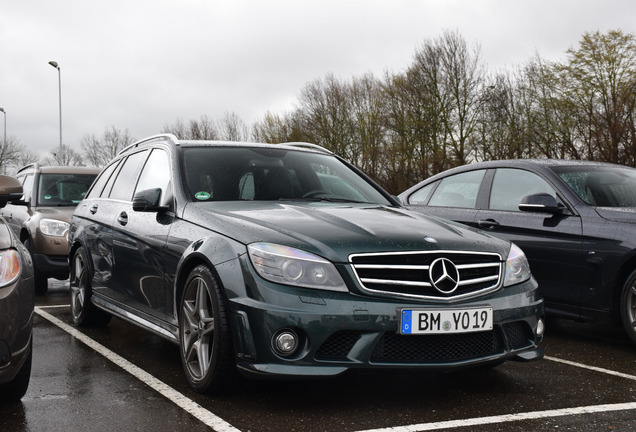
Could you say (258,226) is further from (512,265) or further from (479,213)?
(479,213)

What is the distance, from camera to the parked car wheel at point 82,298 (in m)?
6.33

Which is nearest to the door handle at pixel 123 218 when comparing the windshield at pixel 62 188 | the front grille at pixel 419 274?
the front grille at pixel 419 274

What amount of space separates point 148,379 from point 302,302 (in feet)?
4.82

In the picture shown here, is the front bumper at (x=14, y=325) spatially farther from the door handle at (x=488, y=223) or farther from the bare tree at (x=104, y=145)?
the bare tree at (x=104, y=145)

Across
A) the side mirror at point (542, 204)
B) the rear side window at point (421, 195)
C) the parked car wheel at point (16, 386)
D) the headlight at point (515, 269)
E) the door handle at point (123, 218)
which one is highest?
the rear side window at point (421, 195)

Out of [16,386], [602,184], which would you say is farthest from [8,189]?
[602,184]

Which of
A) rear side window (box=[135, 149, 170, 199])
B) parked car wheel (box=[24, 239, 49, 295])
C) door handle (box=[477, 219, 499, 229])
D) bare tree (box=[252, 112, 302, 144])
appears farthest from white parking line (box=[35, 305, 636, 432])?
bare tree (box=[252, 112, 302, 144])

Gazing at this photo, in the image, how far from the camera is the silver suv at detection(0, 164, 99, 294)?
29.1 ft

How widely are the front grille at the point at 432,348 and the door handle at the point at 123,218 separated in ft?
8.33

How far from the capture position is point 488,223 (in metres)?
6.64

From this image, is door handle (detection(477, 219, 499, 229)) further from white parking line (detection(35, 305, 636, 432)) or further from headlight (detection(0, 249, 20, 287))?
headlight (detection(0, 249, 20, 287))

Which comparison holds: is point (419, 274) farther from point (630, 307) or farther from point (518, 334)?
point (630, 307)

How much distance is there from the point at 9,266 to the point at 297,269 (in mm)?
1402

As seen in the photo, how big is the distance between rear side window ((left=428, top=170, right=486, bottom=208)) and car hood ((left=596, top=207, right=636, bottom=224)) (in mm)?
1374
